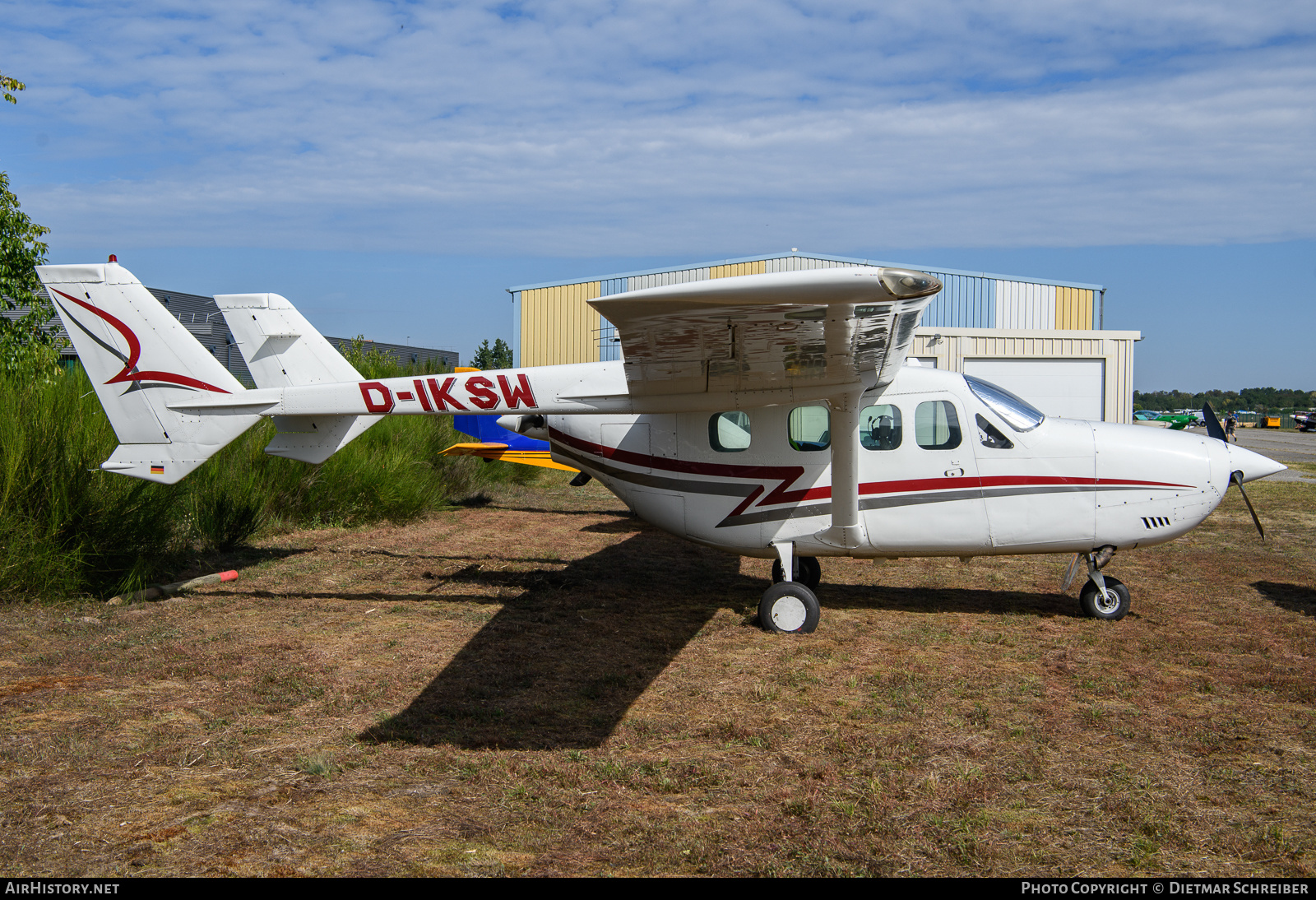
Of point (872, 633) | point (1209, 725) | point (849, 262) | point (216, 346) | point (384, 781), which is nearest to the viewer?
point (384, 781)

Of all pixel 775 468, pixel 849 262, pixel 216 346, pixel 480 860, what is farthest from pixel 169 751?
pixel 216 346

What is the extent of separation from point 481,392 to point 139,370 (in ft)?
11.3

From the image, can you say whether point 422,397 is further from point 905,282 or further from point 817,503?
point 905,282

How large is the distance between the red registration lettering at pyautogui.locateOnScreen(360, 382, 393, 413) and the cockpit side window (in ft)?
14.8

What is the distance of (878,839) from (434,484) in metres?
12.8

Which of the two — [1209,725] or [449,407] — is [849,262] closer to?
[449,407]

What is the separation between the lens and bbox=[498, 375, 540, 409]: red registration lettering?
7.96 metres

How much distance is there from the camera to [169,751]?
468cm

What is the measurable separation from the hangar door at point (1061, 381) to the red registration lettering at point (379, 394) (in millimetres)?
14986

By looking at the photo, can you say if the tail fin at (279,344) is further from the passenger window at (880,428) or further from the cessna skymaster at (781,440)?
the passenger window at (880,428)

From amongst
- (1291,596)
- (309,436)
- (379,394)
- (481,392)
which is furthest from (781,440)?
(1291,596)

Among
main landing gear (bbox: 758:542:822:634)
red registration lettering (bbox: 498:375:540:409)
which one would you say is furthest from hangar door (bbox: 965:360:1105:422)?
red registration lettering (bbox: 498:375:540:409)

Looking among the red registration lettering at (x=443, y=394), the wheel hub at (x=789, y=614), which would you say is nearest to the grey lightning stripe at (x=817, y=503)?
the wheel hub at (x=789, y=614)

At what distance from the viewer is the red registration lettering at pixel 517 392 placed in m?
7.96
